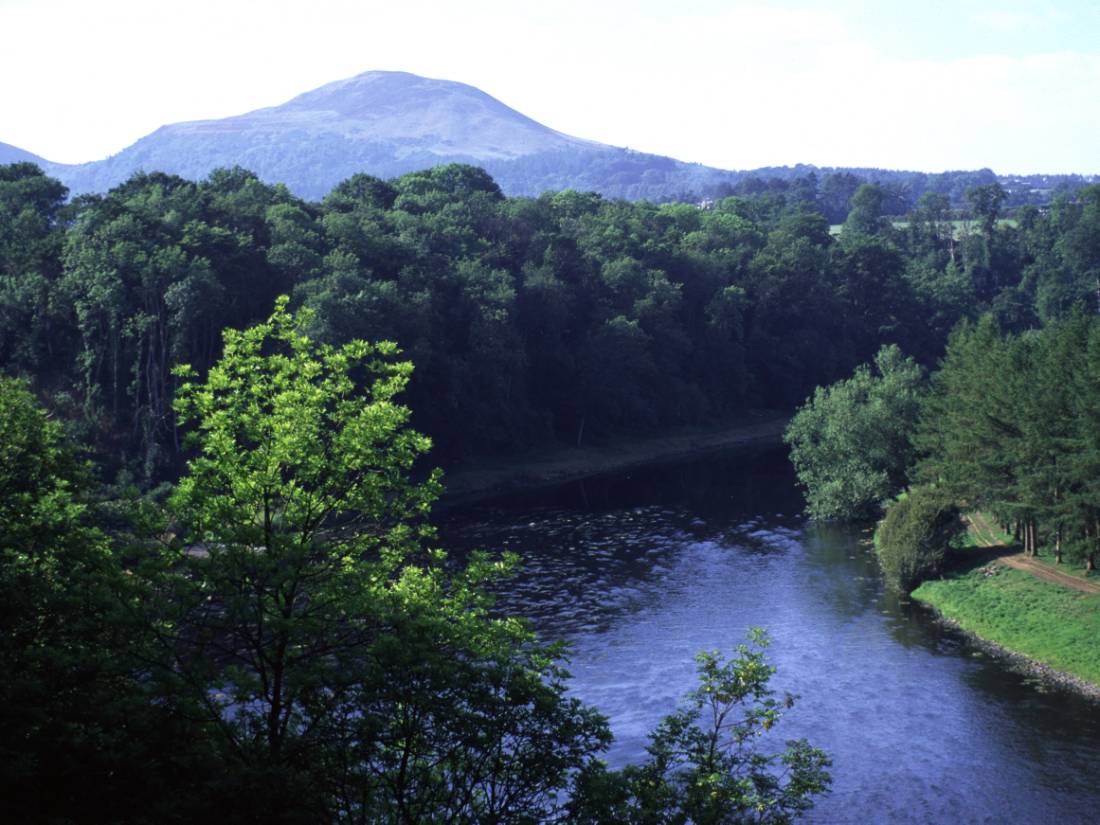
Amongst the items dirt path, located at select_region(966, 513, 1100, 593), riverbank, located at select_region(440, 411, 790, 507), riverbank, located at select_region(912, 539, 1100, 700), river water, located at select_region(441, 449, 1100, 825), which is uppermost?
dirt path, located at select_region(966, 513, 1100, 593)

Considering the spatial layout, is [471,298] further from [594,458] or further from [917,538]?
[917,538]

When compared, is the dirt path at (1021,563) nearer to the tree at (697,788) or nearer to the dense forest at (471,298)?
the tree at (697,788)

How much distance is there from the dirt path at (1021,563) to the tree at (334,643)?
140ft

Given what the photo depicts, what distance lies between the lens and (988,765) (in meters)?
40.5

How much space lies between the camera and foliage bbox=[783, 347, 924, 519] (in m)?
80.4

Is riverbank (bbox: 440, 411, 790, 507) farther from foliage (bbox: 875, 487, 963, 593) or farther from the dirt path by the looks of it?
the dirt path

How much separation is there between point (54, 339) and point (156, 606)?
69.4 m

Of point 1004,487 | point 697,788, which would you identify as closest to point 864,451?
point 1004,487

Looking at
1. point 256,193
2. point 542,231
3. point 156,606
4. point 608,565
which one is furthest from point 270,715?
point 542,231

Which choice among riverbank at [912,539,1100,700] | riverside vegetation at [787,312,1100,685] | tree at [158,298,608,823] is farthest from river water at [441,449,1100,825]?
tree at [158,298,608,823]

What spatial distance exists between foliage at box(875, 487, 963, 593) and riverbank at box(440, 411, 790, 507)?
38010 mm

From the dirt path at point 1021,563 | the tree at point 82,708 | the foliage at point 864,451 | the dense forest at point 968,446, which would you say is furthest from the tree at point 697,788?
the foliage at point 864,451

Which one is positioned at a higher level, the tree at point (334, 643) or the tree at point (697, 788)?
the tree at point (334, 643)

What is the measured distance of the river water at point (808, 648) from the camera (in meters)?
39.2
